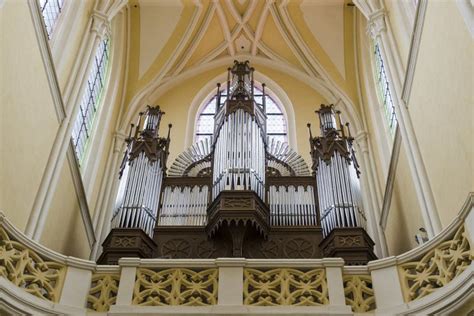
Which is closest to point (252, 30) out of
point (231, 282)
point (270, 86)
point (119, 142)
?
point (270, 86)

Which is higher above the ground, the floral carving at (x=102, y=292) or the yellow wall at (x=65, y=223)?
the yellow wall at (x=65, y=223)

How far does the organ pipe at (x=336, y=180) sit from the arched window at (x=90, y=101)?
4.64 metres

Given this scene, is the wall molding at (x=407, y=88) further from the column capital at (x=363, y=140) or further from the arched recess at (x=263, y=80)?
the arched recess at (x=263, y=80)

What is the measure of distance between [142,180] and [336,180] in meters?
3.44

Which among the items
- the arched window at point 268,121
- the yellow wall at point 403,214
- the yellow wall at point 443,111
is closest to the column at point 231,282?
the yellow wall at point 443,111

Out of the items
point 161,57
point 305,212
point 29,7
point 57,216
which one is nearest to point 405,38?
point 305,212

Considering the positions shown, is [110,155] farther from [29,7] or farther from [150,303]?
[150,303]

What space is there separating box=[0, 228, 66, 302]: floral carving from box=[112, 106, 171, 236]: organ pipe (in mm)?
3245

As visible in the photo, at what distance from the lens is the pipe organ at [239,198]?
883 cm

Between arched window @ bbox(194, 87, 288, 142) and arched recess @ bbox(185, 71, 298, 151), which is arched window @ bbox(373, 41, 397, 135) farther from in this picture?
arched window @ bbox(194, 87, 288, 142)

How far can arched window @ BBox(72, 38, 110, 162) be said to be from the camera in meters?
11.2

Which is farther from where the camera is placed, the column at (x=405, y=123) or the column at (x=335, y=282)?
the column at (x=405, y=123)

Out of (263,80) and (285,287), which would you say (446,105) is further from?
(263,80)

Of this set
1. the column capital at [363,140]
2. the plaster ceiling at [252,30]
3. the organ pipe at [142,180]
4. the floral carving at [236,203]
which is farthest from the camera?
the plaster ceiling at [252,30]
